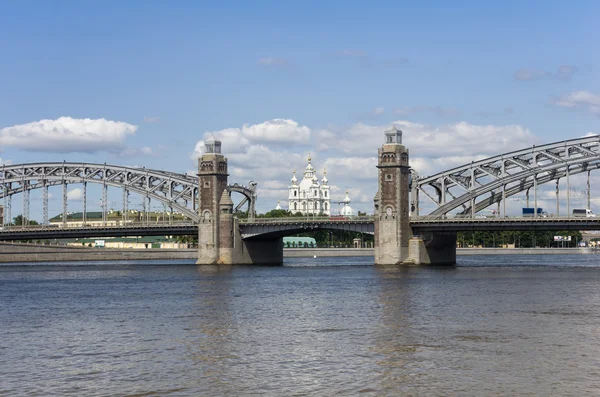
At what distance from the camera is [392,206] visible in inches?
4934

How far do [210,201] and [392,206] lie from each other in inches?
1030

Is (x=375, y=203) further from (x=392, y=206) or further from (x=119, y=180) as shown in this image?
(x=119, y=180)

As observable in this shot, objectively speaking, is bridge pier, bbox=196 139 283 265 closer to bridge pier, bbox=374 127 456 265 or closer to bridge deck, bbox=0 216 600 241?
bridge deck, bbox=0 216 600 241

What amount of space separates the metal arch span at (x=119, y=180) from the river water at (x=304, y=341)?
6544cm

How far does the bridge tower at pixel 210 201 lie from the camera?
448ft

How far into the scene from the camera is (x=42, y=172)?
153m

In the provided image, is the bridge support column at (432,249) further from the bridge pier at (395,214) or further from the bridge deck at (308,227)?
the bridge deck at (308,227)

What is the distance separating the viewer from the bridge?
401 ft

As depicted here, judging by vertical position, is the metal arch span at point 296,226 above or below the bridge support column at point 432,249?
above

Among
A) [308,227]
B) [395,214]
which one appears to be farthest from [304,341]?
[308,227]

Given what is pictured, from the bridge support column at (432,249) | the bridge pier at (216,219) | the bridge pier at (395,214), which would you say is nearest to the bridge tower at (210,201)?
the bridge pier at (216,219)

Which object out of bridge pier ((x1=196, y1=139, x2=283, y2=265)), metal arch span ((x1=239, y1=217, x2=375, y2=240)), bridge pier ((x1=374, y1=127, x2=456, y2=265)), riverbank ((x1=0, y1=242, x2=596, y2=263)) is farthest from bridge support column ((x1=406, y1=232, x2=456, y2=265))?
riverbank ((x1=0, y1=242, x2=596, y2=263))

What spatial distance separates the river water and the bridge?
4294 cm

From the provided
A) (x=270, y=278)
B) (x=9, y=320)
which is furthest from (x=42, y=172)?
(x=9, y=320)
